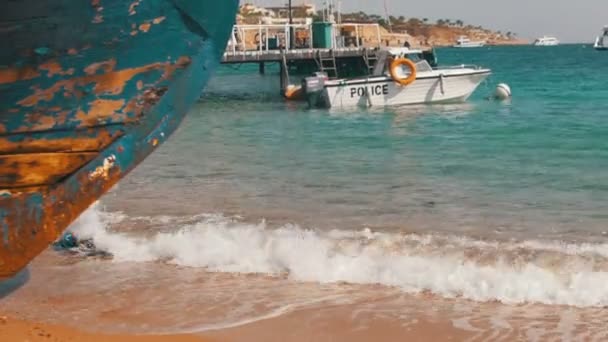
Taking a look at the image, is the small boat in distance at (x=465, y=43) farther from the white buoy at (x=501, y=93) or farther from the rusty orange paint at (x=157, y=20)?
the rusty orange paint at (x=157, y=20)

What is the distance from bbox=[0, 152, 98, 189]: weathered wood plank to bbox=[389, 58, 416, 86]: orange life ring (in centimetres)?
2172

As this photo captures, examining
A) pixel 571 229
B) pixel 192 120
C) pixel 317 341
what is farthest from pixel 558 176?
pixel 192 120

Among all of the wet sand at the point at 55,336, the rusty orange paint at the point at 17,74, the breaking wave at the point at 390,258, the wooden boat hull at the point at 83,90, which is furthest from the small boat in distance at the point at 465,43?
the rusty orange paint at the point at 17,74

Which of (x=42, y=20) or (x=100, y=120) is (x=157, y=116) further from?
(x=42, y=20)

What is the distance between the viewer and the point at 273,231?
8531mm

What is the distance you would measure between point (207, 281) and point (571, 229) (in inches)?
149

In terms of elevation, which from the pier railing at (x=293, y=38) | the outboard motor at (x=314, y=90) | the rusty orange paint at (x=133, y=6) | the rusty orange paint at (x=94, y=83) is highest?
the pier railing at (x=293, y=38)

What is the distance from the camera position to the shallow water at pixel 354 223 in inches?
256

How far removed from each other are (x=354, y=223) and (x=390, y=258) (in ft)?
5.33

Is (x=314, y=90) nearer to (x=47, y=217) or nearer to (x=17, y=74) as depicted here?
(x=47, y=217)

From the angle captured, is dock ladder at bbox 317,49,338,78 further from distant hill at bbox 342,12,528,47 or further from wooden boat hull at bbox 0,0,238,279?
distant hill at bbox 342,12,528,47

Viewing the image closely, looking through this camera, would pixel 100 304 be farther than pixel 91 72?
Yes

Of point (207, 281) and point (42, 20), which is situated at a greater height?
point (42, 20)

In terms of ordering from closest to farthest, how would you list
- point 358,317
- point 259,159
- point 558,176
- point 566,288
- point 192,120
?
point 358,317 → point 566,288 → point 558,176 → point 259,159 → point 192,120
